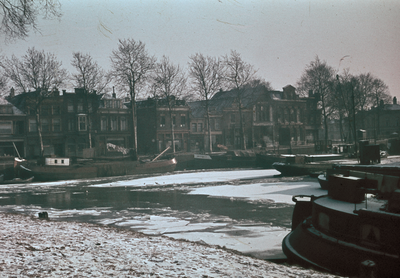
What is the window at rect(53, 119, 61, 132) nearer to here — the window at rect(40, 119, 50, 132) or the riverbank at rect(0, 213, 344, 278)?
the window at rect(40, 119, 50, 132)

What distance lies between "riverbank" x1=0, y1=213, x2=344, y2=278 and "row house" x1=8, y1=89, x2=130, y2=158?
40900 mm

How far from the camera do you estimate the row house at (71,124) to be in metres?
48.0

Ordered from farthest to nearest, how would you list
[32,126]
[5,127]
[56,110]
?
[56,110] → [32,126] → [5,127]

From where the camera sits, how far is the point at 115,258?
6.11m

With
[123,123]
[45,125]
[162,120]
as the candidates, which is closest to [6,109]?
[45,125]

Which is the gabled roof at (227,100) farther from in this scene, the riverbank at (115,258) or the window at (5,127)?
the riverbank at (115,258)

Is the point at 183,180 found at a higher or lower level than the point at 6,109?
lower

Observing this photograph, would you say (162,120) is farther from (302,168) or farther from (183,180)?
(302,168)

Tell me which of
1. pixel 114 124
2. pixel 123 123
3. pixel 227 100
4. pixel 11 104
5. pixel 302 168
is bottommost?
pixel 302 168

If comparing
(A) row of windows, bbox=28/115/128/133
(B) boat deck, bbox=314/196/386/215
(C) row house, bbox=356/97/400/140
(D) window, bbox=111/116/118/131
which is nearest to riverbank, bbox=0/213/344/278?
→ (B) boat deck, bbox=314/196/386/215

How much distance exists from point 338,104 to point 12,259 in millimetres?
54474

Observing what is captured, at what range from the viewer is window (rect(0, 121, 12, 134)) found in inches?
1826

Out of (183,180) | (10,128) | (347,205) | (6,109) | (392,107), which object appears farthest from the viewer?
(392,107)

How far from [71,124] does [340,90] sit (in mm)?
37824
